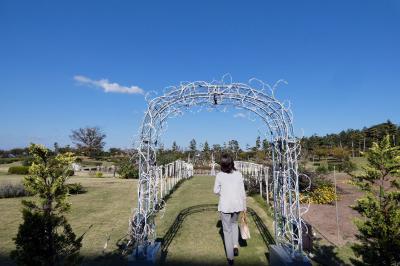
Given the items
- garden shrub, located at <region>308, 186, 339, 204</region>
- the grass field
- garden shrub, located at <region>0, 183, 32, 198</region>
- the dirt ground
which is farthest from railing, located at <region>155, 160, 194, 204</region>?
garden shrub, located at <region>0, 183, 32, 198</region>

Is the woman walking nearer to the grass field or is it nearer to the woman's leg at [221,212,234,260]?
the woman's leg at [221,212,234,260]

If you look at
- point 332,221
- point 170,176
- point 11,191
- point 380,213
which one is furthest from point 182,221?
point 11,191

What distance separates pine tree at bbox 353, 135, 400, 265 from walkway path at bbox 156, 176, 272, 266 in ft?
4.88

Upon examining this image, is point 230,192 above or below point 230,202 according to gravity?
above

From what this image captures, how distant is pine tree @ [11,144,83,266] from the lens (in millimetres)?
3686

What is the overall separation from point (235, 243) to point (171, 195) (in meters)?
7.15

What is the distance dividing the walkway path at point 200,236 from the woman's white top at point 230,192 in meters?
0.83

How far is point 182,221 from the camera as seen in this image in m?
8.02

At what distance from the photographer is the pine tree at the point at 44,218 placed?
3686 millimetres

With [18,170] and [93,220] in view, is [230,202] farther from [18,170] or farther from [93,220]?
[18,170]

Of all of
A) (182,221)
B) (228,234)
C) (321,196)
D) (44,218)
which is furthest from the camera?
(321,196)

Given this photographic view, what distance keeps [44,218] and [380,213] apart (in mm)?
4057

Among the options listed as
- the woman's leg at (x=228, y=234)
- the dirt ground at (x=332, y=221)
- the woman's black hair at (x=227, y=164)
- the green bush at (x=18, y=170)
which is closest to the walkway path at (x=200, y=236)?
the woman's leg at (x=228, y=234)

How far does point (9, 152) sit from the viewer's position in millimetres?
53719
